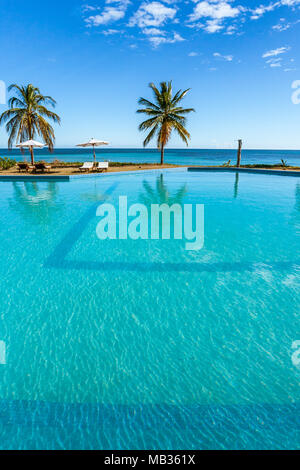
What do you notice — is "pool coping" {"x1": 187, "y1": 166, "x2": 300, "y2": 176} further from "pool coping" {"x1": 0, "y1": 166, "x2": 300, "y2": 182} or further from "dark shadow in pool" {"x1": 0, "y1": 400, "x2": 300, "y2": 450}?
"dark shadow in pool" {"x1": 0, "y1": 400, "x2": 300, "y2": 450}

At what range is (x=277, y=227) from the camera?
8.08 metres

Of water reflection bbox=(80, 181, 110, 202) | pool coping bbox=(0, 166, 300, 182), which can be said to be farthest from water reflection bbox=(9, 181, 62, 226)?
water reflection bbox=(80, 181, 110, 202)

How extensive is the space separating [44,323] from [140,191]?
36.9 feet

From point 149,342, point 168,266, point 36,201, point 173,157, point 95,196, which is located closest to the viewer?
point 149,342

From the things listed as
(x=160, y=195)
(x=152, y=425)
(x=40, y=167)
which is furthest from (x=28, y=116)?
(x=152, y=425)

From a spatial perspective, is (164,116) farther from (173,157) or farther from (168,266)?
(173,157)

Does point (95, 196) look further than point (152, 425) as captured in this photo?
Yes

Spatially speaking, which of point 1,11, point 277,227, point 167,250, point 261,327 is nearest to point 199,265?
point 167,250
